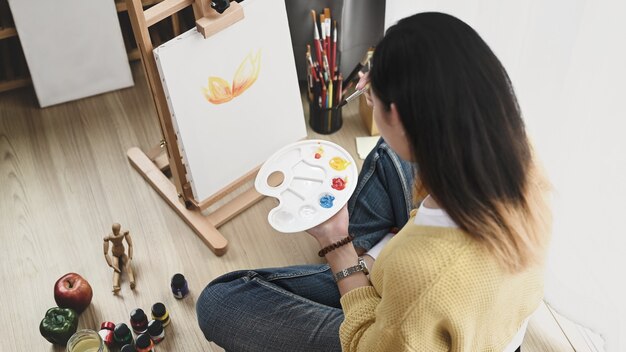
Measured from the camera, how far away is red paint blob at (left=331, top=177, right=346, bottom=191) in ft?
4.91

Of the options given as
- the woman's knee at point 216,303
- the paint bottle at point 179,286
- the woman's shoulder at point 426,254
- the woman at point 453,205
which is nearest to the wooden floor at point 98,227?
the paint bottle at point 179,286

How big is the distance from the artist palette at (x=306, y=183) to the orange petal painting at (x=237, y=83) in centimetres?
18

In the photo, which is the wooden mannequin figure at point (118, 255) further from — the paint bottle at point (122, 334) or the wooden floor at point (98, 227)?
the paint bottle at point (122, 334)

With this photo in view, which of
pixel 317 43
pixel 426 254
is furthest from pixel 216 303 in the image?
pixel 317 43

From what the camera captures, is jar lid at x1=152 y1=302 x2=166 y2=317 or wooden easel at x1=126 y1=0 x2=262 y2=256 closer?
wooden easel at x1=126 y1=0 x2=262 y2=256

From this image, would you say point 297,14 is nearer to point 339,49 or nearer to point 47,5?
point 339,49

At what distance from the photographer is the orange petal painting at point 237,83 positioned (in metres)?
1.48

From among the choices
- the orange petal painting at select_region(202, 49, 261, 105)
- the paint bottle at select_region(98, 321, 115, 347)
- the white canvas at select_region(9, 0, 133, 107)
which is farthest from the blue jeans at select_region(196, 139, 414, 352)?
the white canvas at select_region(9, 0, 133, 107)

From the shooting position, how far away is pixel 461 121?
0.81 m

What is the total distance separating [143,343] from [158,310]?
0.09 metres

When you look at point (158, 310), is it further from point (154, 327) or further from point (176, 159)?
point (176, 159)

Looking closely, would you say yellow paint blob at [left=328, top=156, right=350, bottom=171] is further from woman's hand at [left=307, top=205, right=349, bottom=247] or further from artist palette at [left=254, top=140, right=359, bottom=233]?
woman's hand at [left=307, top=205, right=349, bottom=247]

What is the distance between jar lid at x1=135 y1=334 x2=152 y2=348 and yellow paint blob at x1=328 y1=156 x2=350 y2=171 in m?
0.57

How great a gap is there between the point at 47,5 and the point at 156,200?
630mm
